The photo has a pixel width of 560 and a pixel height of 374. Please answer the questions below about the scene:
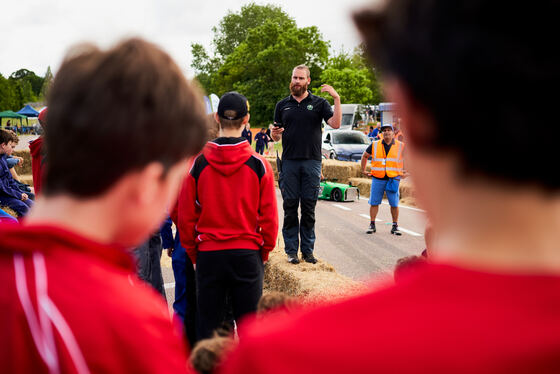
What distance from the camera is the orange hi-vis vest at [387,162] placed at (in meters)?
9.47

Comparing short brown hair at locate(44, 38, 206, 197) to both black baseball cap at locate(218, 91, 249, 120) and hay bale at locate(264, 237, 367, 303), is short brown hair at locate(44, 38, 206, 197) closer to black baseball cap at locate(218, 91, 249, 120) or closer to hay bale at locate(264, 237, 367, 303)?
black baseball cap at locate(218, 91, 249, 120)

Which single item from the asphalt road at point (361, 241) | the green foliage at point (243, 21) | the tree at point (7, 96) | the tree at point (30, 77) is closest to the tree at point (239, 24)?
the green foliage at point (243, 21)

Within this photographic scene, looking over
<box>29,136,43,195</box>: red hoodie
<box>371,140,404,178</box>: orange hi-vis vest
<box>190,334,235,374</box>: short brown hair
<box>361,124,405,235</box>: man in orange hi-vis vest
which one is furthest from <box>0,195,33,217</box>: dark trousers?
<box>190,334,235,374</box>: short brown hair

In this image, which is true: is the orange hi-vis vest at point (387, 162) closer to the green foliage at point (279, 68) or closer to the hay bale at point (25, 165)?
the hay bale at point (25, 165)

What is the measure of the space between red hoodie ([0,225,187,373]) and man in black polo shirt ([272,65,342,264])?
5.24 m

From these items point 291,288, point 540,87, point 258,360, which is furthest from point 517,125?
point 291,288

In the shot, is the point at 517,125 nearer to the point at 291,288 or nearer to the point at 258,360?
the point at 258,360

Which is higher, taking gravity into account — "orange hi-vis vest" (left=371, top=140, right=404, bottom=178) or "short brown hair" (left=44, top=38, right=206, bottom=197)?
"short brown hair" (left=44, top=38, right=206, bottom=197)

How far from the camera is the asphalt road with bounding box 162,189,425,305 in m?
7.36

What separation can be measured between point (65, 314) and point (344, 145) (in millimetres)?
24079

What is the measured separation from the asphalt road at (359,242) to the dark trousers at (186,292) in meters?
1.66

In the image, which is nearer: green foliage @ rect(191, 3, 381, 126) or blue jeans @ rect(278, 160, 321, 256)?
blue jeans @ rect(278, 160, 321, 256)

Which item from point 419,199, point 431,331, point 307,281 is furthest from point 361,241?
point 431,331

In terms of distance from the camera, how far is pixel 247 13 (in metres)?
68.4
